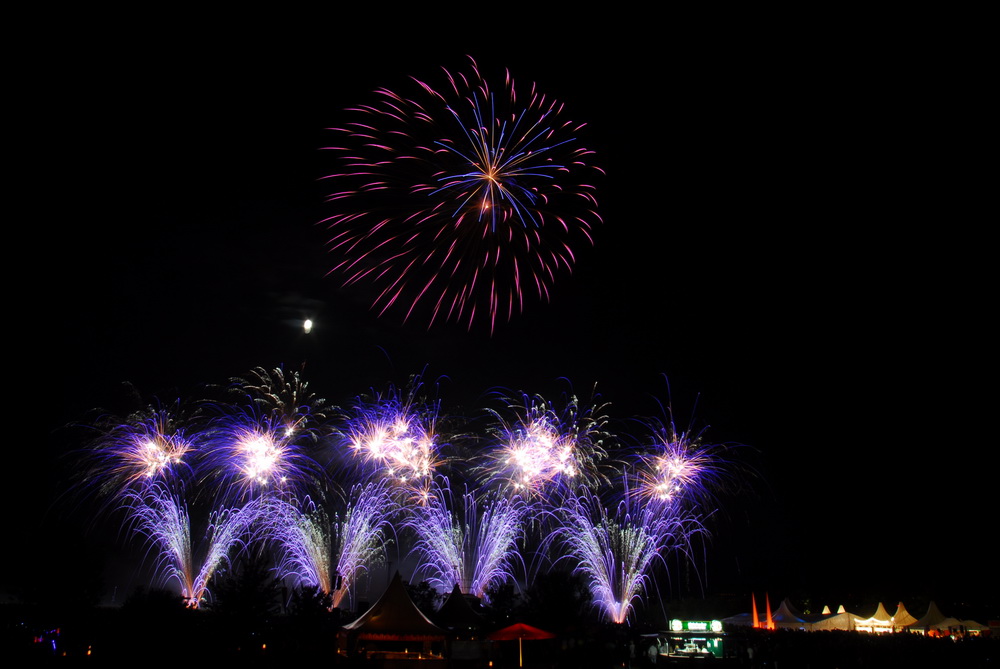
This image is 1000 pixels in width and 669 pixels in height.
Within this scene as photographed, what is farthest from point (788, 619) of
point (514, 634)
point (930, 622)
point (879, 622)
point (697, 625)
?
point (514, 634)

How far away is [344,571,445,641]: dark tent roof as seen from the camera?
76.4 feet

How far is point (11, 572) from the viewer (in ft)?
144

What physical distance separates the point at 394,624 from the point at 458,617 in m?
5.76

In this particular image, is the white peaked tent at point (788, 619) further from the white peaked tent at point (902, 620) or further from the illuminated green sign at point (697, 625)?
the illuminated green sign at point (697, 625)

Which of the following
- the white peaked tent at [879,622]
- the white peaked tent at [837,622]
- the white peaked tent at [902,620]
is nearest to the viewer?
the white peaked tent at [902,620]

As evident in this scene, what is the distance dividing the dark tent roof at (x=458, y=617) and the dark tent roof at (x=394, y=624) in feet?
13.6

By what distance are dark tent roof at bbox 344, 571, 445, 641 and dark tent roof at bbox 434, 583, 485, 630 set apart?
163 inches

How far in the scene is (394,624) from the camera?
23312 mm

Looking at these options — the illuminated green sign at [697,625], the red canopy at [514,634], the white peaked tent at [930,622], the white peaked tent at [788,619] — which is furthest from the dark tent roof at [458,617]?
the white peaked tent at [930,622]

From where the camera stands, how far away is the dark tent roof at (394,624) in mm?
23297

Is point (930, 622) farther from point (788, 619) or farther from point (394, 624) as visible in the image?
point (394, 624)

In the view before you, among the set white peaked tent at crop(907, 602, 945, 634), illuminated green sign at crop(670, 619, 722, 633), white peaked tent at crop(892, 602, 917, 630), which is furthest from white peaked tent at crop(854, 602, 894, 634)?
illuminated green sign at crop(670, 619, 722, 633)

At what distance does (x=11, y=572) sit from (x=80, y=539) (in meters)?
4.05

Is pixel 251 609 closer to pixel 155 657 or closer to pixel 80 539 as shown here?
pixel 155 657
